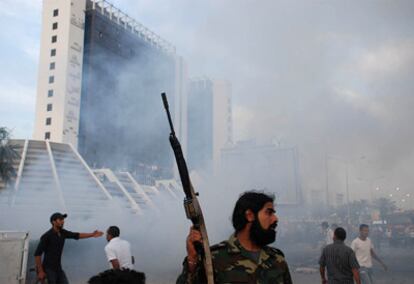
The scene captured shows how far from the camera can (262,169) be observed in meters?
12.5

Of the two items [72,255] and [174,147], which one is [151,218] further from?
[174,147]

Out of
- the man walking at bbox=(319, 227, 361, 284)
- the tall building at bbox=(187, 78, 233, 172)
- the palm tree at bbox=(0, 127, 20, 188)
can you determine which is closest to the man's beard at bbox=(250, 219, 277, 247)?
the man walking at bbox=(319, 227, 361, 284)

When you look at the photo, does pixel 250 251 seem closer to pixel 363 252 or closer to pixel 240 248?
pixel 240 248

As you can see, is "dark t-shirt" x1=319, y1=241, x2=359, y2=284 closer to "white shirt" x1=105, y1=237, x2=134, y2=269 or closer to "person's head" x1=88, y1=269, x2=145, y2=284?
"white shirt" x1=105, y1=237, x2=134, y2=269

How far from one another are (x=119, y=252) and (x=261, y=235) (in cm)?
238

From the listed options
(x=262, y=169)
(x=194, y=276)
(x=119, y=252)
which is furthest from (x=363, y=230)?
(x=262, y=169)

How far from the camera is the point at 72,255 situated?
29.7 ft

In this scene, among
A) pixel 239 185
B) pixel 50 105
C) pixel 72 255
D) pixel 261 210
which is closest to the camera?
pixel 261 210

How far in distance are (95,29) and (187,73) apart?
24094 millimetres

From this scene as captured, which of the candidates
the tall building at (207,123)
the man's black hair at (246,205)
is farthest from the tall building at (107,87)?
the man's black hair at (246,205)

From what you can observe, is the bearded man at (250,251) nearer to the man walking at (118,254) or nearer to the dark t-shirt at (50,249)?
the man walking at (118,254)

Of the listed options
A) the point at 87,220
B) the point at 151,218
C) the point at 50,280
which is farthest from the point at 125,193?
the point at 50,280

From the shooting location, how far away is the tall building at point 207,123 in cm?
1327

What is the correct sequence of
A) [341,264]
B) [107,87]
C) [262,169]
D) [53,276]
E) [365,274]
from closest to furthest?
[341,264] → [53,276] → [365,274] → [262,169] → [107,87]
